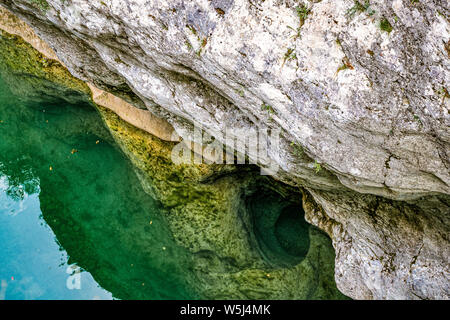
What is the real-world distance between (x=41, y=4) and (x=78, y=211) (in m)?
4.40

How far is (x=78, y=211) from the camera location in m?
7.20

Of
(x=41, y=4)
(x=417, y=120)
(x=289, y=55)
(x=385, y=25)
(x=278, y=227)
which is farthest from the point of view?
(x=278, y=227)

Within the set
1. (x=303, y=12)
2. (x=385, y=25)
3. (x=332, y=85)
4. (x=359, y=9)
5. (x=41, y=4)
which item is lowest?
(x=332, y=85)

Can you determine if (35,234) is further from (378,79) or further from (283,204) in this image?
(378,79)

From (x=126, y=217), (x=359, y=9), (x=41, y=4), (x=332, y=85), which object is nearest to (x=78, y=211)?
(x=126, y=217)

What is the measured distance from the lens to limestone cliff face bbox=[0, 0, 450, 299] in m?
2.58

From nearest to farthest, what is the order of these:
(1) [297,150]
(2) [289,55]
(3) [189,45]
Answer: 1. (2) [289,55]
2. (3) [189,45]
3. (1) [297,150]

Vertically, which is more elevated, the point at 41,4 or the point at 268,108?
the point at 41,4

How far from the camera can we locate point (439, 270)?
379 centimetres

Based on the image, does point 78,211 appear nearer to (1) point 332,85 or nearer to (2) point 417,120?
(1) point 332,85

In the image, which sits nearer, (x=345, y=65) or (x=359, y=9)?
(x=359, y=9)

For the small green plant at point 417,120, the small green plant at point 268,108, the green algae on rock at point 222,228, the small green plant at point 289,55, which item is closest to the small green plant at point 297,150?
the small green plant at point 268,108

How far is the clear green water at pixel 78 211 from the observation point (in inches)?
275

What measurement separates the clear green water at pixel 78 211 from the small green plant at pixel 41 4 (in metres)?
3.26
